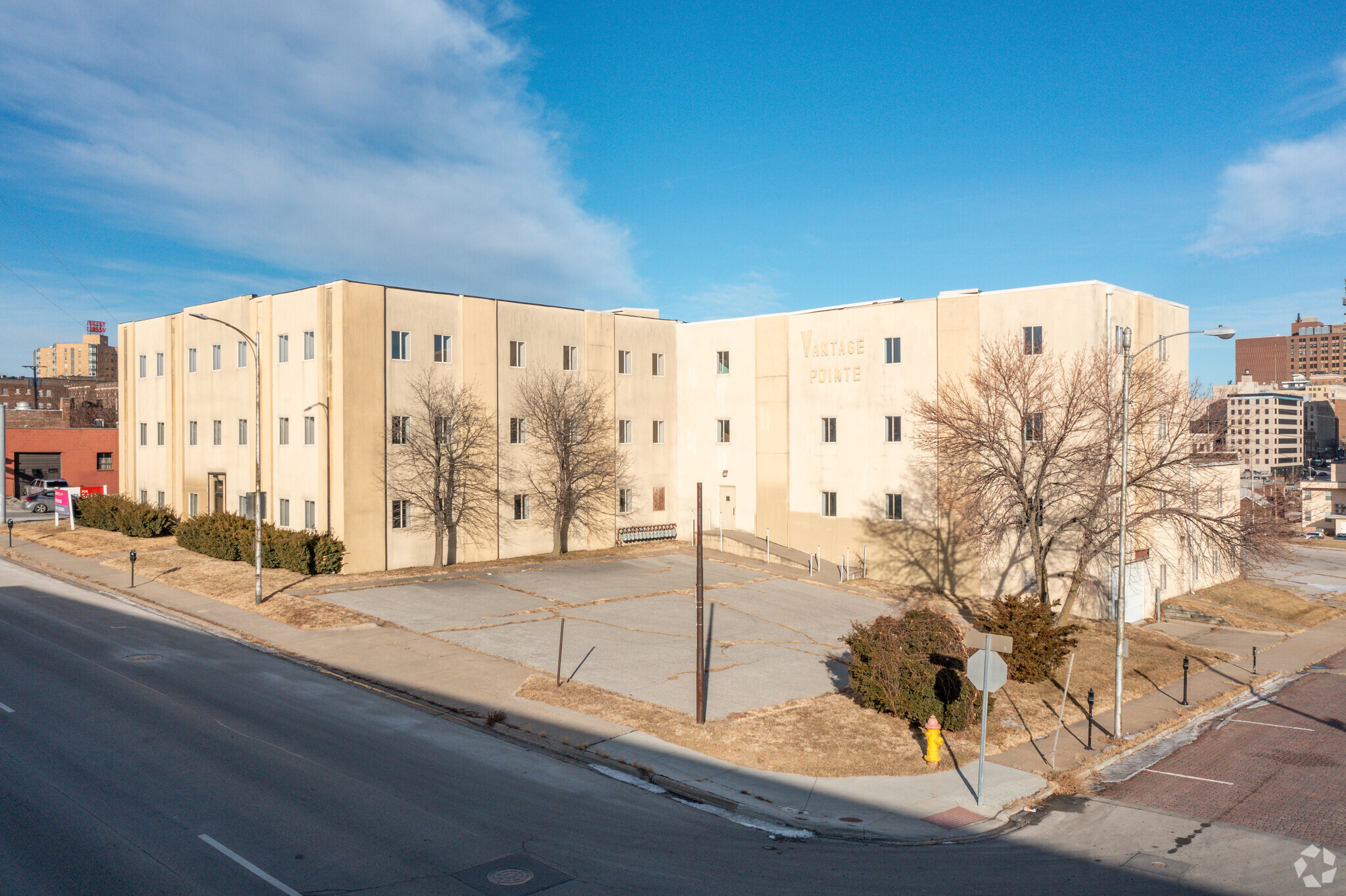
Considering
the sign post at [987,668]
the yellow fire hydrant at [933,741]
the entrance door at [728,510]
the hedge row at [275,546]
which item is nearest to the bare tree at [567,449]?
the entrance door at [728,510]

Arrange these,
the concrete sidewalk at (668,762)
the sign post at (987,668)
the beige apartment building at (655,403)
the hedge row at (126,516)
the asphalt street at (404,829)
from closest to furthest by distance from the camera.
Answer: the asphalt street at (404,829) < the concrete sidewalk at (668,762) < the sign post at (987,668) < the beige apartment building at (655,403) < the hedge row at (126,516)

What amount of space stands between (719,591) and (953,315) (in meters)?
15.6

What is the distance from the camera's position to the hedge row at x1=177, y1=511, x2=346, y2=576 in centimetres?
3281

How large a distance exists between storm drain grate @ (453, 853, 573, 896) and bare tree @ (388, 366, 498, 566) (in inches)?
1061

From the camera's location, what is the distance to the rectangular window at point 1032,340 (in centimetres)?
3381

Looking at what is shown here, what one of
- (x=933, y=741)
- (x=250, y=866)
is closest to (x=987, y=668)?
(x=933, y=741)

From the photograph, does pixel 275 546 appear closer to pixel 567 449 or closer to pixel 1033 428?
pixel 567 449

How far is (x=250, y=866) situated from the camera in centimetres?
1020

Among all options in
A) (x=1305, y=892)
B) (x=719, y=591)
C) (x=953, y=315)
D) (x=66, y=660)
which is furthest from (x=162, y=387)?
(x=1305, y=892)

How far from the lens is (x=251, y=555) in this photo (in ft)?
111

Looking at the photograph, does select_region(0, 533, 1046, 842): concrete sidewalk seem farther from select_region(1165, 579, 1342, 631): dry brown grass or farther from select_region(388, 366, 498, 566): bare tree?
select_region(1165, 579, 1342, 631): dry brown grass

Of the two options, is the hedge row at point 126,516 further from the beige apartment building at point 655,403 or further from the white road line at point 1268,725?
the white road line at point 1268,725

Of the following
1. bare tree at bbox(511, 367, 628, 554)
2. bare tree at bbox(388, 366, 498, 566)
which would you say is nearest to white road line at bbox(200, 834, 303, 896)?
bare tree at bbox(388, 366, 498, 566)

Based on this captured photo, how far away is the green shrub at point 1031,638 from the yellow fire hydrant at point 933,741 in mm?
6495
